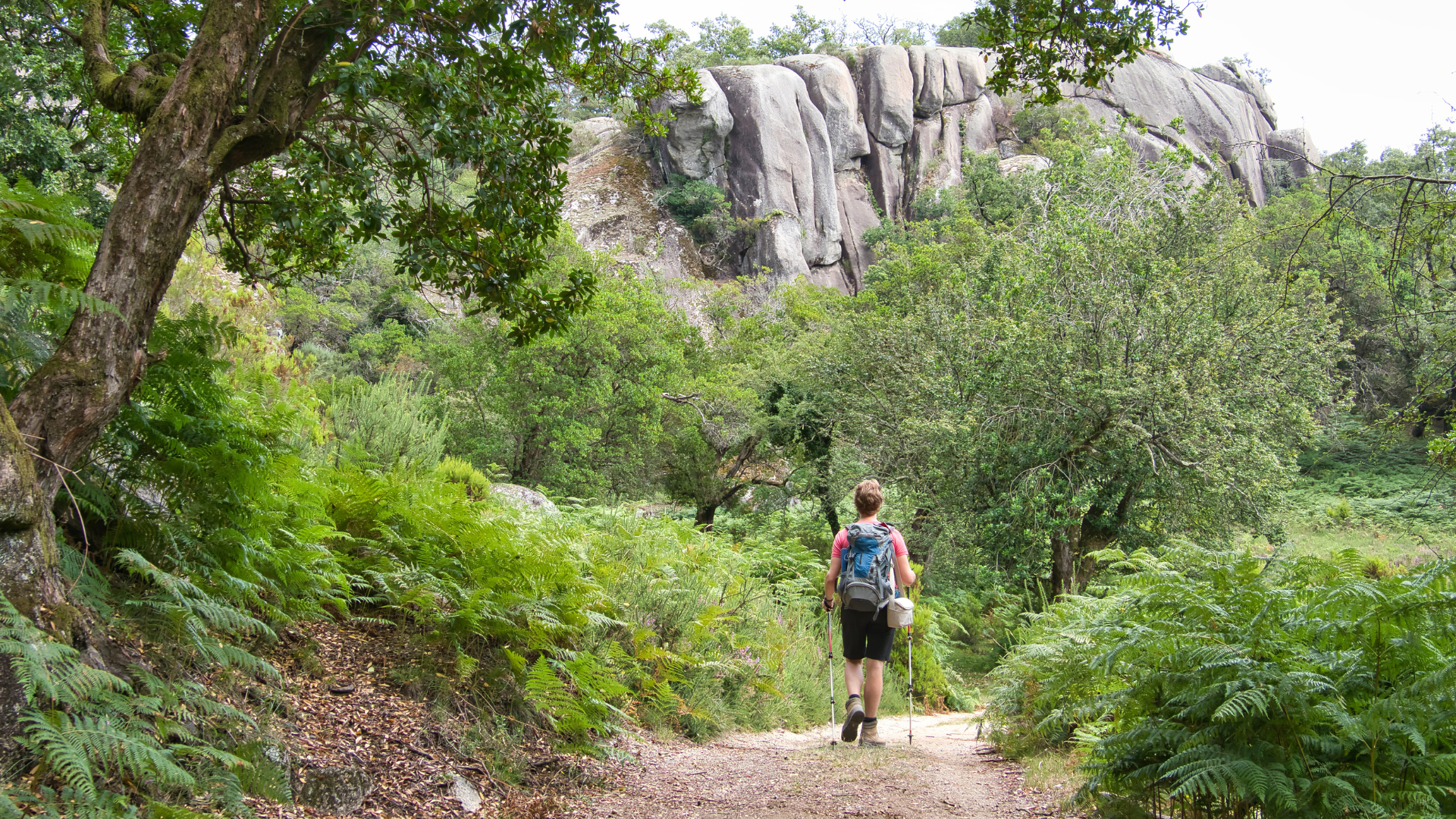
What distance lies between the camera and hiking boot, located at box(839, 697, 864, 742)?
5.63 m

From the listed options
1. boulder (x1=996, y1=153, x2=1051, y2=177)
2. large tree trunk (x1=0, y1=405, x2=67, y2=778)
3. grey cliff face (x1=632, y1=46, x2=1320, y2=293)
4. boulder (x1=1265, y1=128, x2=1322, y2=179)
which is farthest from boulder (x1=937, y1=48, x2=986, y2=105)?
large tree trunk (x1=0, y1=405, x2=67, y2=778)

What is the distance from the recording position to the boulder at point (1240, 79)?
178 feet

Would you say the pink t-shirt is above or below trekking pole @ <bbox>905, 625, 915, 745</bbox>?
above

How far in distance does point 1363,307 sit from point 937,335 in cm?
2696

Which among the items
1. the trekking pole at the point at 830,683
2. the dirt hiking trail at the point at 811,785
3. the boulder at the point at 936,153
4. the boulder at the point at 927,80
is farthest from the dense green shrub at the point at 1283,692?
the boulder at the point at 927,80

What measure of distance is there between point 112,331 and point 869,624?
466cm

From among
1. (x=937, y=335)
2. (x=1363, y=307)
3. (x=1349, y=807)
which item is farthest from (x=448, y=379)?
(x=1363, y=307)

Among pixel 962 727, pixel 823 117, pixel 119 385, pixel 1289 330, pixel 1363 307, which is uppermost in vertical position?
pixel 823 117

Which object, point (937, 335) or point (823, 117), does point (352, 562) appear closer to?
point (937, 335)

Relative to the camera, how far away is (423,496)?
526 cm

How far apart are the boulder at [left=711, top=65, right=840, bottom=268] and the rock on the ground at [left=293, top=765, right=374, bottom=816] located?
35.8 metres

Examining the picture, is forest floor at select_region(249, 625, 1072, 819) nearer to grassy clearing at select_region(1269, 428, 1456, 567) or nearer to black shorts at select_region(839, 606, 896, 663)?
black shorts at select_region(839, 606, 896, 663)

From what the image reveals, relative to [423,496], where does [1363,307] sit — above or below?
above

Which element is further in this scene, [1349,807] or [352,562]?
[352,562]
